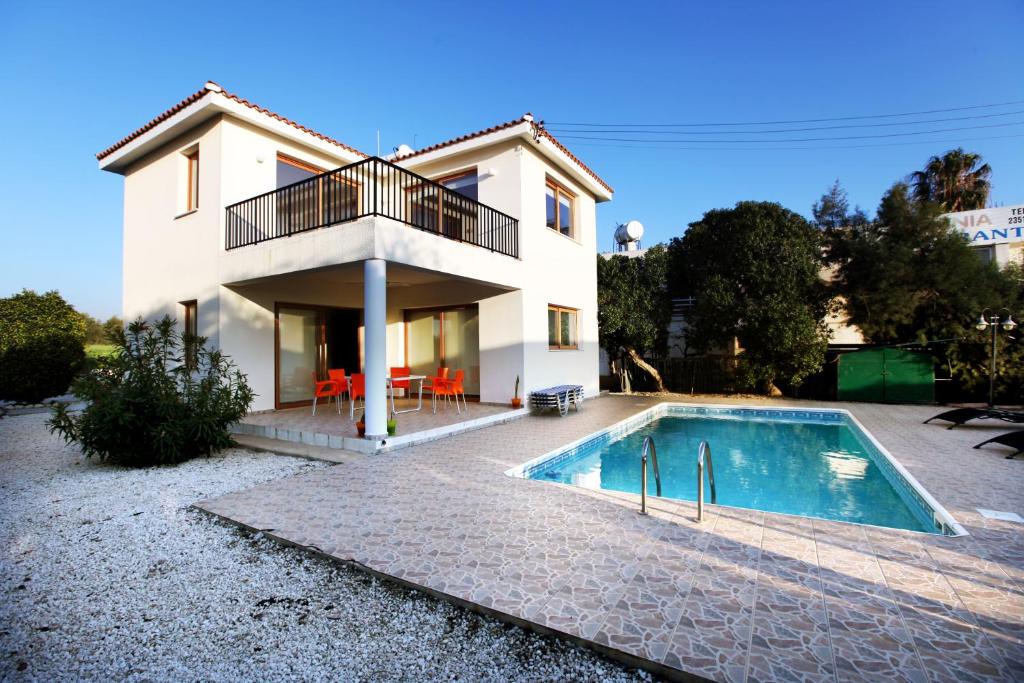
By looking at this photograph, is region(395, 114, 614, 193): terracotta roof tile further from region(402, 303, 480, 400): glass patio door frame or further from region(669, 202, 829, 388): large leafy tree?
region(669, 202, 829, 388): large leafy tree

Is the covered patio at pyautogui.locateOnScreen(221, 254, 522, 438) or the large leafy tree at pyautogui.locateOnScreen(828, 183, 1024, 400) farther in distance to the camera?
the large leafy tree at pyautogui.locateOnScreen(828, 183, 1024, 400)

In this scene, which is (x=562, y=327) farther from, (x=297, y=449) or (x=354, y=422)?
(x=297, y=449)

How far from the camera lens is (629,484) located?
686 cm

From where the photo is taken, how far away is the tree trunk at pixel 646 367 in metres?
17.1

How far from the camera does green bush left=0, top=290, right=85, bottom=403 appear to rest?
12891 millimetres

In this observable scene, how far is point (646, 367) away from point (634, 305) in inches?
101

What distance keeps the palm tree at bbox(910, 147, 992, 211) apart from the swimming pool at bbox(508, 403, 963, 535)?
2205 cm

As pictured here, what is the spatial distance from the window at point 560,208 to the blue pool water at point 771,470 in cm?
620

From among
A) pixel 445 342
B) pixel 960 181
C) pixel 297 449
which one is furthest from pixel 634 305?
pixel 960 181

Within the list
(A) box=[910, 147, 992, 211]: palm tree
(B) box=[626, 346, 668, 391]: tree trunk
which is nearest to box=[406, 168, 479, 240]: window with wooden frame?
(B) box=[626, 346, 668, 391]: tree trunk

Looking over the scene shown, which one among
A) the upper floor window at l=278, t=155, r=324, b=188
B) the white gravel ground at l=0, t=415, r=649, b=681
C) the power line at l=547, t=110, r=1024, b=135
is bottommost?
the white gravel ground at l=0, t=415, r=649, b=681

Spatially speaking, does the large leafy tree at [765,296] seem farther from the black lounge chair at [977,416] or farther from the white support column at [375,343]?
the white support column at [375,343]

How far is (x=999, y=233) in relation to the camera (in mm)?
16547

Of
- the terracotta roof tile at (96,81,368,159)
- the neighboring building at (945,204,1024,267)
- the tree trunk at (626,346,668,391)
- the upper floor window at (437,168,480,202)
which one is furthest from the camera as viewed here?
the tree trunk at (626,346,668,391)
